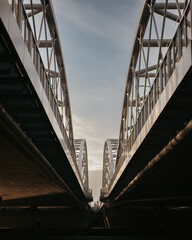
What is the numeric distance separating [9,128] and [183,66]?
6299mm

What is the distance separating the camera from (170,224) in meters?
38.5

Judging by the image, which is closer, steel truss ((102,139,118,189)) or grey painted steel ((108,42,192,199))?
grey painted steel ((108,42,192,199))

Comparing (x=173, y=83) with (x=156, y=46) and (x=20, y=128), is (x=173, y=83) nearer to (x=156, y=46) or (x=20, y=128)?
(x=20, y=128)

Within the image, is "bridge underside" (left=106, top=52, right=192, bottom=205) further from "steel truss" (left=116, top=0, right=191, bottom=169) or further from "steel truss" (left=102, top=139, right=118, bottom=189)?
"steel truss" (left=102, top=139, right=118, bottom=189)

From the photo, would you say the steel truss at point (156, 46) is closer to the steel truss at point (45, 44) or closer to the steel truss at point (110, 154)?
the steel truss at point (45, 44)

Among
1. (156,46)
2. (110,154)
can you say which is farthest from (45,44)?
(110,154)

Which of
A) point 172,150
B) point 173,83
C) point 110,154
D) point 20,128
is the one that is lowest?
point 172,150

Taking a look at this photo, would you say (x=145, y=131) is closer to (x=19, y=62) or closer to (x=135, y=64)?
(x=19, y=62)

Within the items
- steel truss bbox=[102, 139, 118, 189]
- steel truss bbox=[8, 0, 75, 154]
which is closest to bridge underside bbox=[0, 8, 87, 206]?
steel truss bbox=[8, 0, 75, 154]

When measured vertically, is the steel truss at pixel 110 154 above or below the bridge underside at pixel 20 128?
above

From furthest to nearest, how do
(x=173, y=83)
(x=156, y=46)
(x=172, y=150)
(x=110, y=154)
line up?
(x=110, y=154) → (x=156, y=46) → (x=172, y=150) → (x=173, y=83)

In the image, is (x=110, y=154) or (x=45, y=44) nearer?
(x=45, y=44)

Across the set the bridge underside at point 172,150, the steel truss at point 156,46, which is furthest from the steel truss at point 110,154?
the bridge underside at point 172,150

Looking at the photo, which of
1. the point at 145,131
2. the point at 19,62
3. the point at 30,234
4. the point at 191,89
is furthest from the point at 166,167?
the point at 19,62
